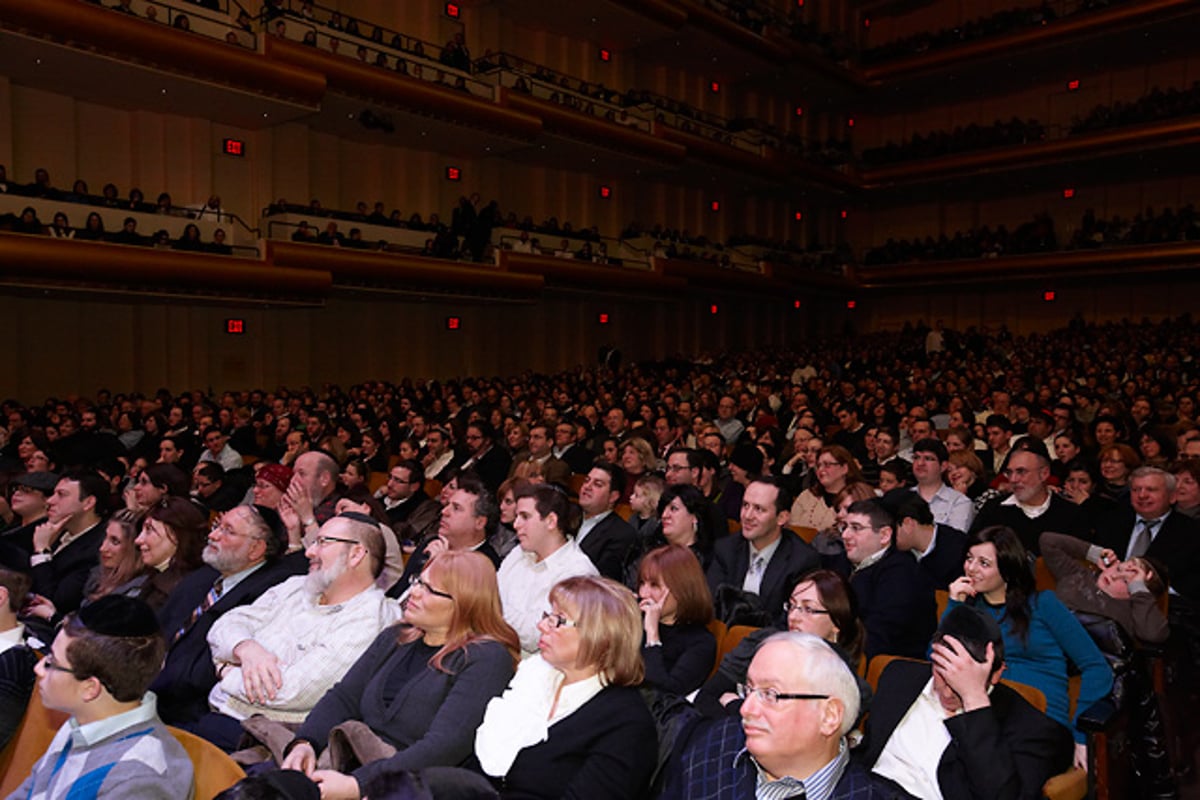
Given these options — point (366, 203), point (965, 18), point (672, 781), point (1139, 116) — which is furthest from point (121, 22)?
point (965, 18)

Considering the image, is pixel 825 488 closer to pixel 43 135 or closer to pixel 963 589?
pixel 963 589

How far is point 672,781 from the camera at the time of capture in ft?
8.12

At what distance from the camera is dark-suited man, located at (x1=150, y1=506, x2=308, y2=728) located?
3.47 meters

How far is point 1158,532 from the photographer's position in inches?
186

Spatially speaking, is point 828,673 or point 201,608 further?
point 201,608

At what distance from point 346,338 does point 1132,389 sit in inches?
556

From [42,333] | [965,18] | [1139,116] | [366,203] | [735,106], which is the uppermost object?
[965,18]

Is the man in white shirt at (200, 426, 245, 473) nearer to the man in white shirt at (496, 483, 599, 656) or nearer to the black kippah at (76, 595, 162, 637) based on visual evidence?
the man in white shirt at (496, 483, 599, 656)

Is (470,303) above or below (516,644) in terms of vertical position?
above

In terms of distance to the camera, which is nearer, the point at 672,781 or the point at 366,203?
the point at 672,781

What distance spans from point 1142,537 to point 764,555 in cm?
212

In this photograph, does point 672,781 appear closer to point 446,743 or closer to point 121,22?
point 446,743

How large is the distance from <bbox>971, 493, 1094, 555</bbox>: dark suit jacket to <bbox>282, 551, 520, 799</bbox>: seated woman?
3237 mm

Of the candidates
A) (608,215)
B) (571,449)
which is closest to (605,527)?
(571,449)
